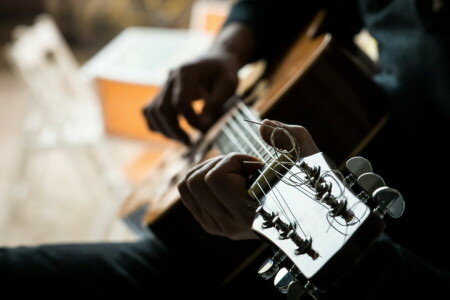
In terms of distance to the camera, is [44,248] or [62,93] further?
[62,93]

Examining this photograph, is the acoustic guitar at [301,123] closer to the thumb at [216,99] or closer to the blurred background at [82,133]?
the thumb at [216,99]

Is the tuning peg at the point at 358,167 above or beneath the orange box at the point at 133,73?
above

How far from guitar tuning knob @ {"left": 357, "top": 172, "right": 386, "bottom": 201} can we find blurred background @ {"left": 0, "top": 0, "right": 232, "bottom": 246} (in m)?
0.96

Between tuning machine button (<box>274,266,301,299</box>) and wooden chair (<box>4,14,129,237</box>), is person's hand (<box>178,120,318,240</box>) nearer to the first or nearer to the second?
tuning machine button (<box>274,266,301,299</box>)

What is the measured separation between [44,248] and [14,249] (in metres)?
0.05

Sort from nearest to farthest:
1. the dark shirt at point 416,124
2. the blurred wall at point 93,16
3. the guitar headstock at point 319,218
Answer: the guitar headstock at point 319,218 → the dark shirt at point 416,124 → the blurred wall at point 93,16

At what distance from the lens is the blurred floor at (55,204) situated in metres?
1.82

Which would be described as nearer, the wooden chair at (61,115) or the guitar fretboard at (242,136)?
the guitar fretboard at (242,136)

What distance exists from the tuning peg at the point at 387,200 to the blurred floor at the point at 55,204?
1286 mm

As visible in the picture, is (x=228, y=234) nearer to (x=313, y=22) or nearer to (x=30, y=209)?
(x=313, y=22)

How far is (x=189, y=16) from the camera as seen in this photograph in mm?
3305

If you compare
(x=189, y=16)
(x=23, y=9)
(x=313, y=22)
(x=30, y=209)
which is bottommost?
(x=30, y=209)

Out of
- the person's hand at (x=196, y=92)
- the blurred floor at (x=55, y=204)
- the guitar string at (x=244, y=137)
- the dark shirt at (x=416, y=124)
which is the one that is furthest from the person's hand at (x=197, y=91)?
the blurred floor at (x=55, y=204)

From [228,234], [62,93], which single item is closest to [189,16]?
[62,93]
